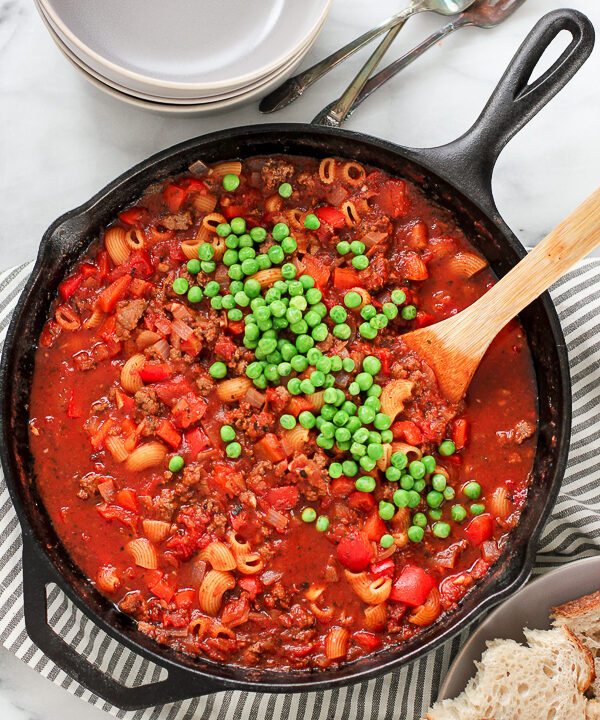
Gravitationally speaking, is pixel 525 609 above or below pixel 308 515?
below

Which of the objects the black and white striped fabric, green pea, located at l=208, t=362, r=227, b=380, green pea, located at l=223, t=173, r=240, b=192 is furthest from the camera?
the black and white striped fabric

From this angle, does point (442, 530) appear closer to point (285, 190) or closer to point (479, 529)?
point (479, 529)

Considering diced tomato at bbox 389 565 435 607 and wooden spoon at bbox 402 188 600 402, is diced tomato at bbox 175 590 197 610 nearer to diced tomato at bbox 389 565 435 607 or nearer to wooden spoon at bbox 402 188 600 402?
diced tomato at bbox 389 565 435 607

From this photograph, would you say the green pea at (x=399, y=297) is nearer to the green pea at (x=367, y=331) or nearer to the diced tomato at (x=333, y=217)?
the green pea at (x=367, y=331)

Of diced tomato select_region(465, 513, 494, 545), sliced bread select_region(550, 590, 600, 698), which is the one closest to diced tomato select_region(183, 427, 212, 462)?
diced tomato select_region(465, 513, 494, 545)

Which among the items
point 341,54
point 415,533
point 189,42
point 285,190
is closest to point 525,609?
point 415,533

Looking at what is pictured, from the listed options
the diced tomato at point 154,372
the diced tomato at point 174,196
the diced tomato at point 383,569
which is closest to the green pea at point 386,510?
the diced tomato at point 383,569
